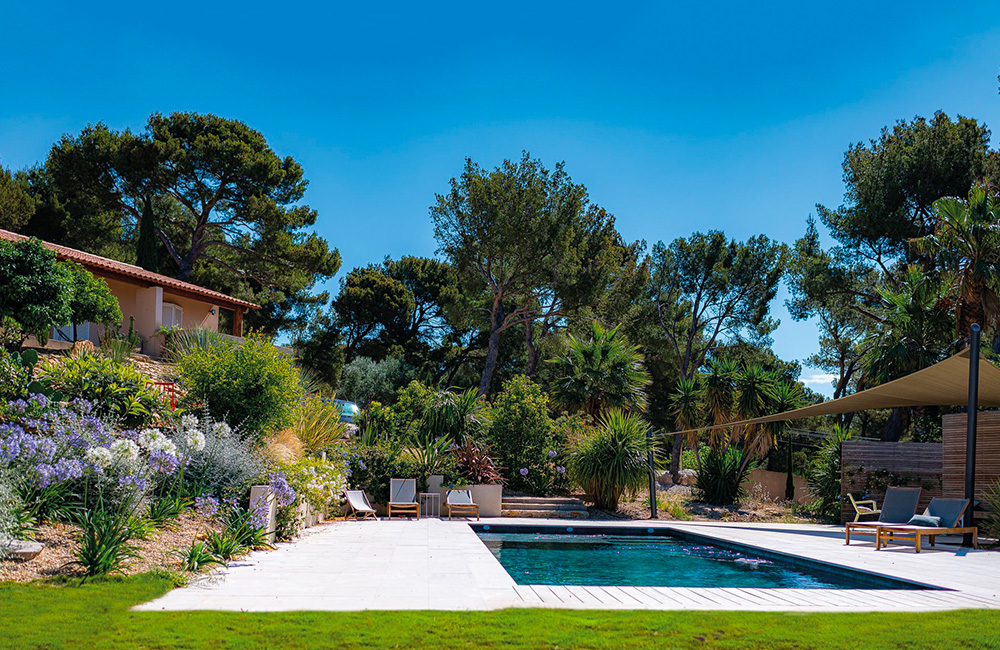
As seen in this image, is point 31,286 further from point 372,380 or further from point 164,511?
point 372,380

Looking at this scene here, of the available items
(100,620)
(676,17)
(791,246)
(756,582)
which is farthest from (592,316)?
(100,620)

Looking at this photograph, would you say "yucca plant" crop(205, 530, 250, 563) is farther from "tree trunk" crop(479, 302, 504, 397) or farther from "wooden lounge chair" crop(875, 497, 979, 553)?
"tree trunk" crop(479, 302, 504, 397)

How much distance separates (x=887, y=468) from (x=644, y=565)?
24.3 feet

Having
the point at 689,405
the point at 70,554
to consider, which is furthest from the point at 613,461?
the point at 70,554

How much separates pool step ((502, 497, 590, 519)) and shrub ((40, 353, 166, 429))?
7796 millimetres

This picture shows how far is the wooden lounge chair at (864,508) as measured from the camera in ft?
39.8

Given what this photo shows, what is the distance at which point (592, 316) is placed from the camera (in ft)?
92.8

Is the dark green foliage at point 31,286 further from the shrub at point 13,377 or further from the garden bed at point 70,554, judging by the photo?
the garden bed at point 70,554

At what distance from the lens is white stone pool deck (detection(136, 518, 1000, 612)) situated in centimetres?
543

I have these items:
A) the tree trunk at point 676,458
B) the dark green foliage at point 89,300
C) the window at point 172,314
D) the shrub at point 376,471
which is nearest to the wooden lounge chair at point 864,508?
the shrub at point 376,471

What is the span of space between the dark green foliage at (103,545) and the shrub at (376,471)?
8.84 m

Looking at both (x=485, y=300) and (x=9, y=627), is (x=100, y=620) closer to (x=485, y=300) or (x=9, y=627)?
(x=9, y=627)

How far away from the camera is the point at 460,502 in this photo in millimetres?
14570

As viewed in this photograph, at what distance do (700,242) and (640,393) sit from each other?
11593 millimetres
